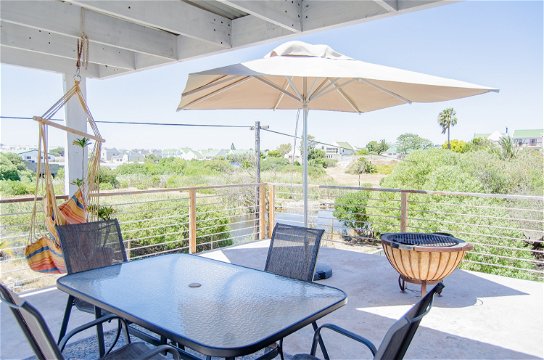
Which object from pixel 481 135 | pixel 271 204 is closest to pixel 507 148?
pixel 481 135

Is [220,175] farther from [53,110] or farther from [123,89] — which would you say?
[53,110]

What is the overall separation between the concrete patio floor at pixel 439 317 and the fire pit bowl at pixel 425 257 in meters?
0.27

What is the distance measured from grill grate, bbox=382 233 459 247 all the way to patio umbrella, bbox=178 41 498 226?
929mm

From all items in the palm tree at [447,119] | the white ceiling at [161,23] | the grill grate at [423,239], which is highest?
the palm tree at [447,119]

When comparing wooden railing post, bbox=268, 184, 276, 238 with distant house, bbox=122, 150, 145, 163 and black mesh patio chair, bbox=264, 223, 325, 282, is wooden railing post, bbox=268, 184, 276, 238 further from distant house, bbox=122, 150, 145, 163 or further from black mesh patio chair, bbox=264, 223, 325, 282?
distant house, bbox=122, 150, 145, 163

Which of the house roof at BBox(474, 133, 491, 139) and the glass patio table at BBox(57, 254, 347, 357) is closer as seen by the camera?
the glass patio table at BBox(57, 254, 347, 357)

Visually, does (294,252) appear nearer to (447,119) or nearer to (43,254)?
(43,254)

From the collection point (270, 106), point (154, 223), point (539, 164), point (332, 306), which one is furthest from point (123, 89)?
point (332, 306)

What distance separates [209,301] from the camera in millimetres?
1896

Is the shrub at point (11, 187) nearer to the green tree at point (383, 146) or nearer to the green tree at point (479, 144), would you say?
the green tree at point (383, 146)

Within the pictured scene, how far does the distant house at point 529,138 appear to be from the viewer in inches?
798

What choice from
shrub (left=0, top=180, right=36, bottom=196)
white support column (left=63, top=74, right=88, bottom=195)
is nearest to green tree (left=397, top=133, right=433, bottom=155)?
shrub (left=0, top=180, right=36, bottom=196)

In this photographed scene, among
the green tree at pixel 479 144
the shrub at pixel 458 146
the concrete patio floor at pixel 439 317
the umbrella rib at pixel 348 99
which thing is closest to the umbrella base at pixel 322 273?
the concrete patio floor at pixel 439 317

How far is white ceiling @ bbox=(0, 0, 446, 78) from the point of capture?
9.09ft
